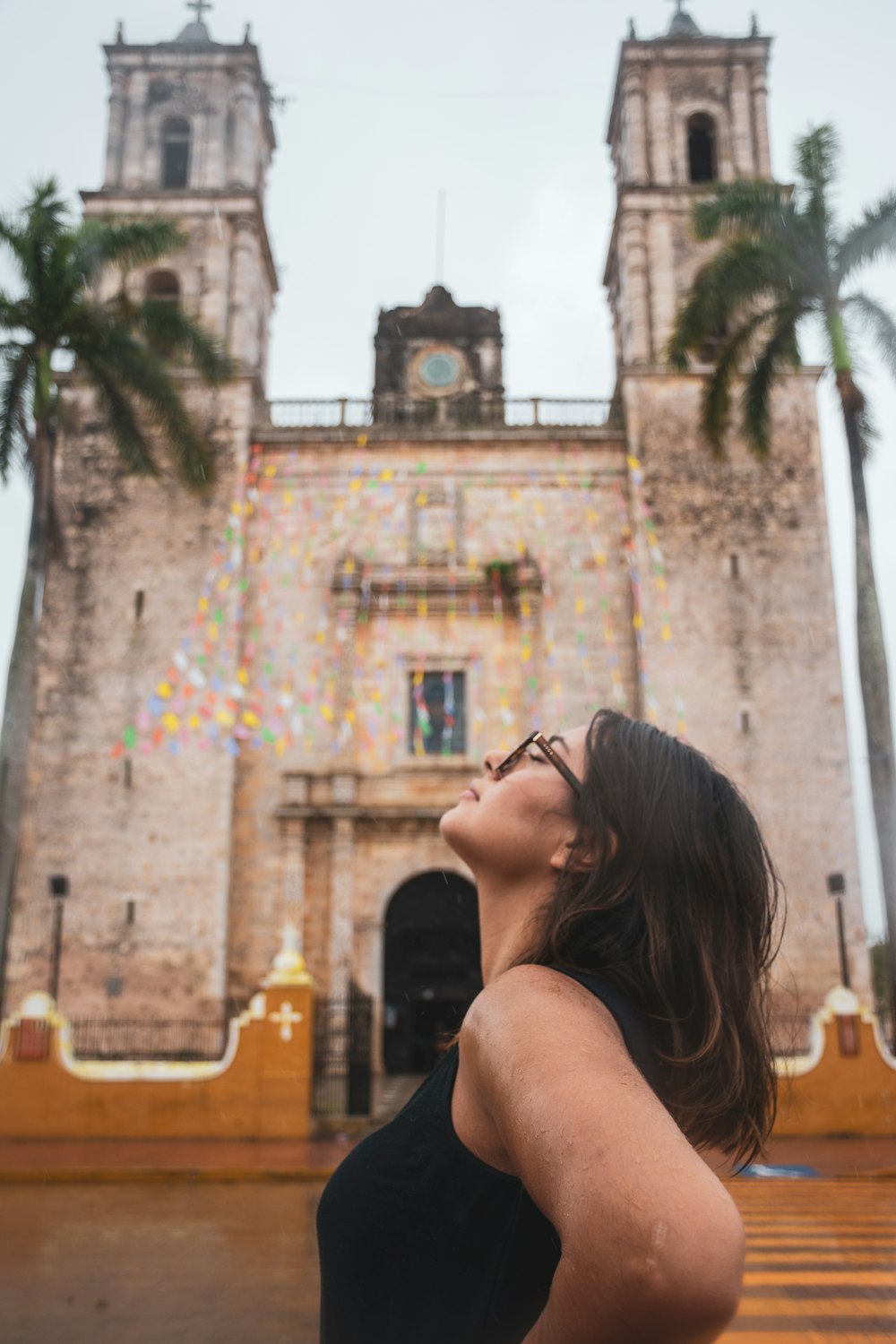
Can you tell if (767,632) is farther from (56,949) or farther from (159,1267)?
(159,1267)

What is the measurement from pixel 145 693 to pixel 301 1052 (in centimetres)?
720

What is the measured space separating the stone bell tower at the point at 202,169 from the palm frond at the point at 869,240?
9802 millimetres

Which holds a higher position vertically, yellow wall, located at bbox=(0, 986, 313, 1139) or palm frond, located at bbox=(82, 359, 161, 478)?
palm frond, located at bbox=(82, 359, 161, 478)

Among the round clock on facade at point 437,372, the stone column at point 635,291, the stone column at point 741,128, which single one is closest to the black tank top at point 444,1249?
the stone column at point 635,291

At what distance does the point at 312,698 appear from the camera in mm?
17625

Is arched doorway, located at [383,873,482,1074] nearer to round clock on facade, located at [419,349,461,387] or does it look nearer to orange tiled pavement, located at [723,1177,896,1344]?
orange tiled pavement, located at [723,1177,896,1344]

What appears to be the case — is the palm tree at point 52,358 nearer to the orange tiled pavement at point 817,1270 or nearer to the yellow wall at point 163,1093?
the yellow wall at point 163,1093

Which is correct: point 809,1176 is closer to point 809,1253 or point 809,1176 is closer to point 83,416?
point 809,1253

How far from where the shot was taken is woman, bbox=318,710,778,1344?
0.83 m

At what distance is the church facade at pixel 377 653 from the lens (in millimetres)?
16359

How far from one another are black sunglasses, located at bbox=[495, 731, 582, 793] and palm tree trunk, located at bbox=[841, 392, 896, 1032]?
37.9ft

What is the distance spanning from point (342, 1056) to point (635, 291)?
13.4 metres

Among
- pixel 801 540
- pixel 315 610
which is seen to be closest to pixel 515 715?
pixel 315 610

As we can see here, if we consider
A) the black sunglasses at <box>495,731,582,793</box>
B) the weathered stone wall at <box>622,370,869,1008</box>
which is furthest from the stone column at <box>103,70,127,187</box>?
the black sunglasses at <box>495,731,582,793</box>
